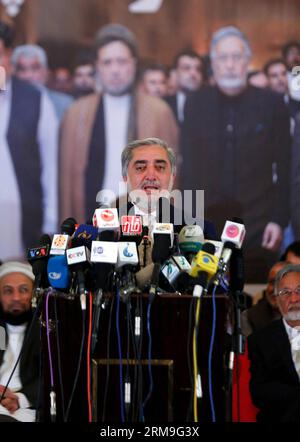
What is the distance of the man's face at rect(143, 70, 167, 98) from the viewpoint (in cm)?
620

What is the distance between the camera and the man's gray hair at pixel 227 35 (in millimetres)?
6203

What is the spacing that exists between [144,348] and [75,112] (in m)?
3.46

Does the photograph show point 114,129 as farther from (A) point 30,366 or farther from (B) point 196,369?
(B) point 196,369

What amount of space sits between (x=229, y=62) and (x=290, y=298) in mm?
2731

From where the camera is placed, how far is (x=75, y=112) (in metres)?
6.27

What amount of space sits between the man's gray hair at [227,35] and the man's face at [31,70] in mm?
1212

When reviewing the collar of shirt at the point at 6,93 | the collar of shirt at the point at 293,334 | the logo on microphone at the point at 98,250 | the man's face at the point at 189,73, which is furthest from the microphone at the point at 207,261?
the collar of shirt at the point at 6,93

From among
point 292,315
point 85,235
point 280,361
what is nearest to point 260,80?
point 292,315

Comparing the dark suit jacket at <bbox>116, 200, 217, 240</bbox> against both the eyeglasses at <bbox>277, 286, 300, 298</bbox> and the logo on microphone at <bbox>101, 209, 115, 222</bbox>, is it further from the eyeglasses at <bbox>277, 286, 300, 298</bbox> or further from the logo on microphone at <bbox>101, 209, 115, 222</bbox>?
the eyeglasses at <bbox>277, 286, 300, 298</bbox>

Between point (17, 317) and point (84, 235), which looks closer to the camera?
point (84, 235)

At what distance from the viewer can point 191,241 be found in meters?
3.26

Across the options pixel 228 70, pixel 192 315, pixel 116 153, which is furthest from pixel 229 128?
pixel 192 315

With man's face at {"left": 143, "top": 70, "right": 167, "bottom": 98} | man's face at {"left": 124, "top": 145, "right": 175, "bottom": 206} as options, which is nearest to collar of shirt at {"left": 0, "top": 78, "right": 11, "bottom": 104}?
man's face at {"left": 143, "top": 70, "right": 167, "bottom": 98}

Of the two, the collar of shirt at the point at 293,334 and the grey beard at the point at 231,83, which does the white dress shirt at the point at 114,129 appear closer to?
the grey beard at the point at 231,83
